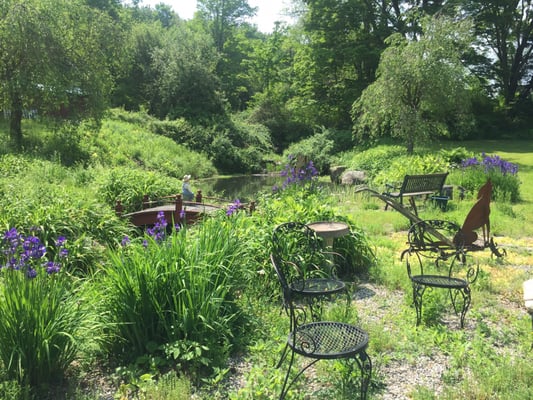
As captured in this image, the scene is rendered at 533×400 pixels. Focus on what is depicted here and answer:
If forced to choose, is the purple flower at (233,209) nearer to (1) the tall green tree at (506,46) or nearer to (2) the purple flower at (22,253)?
(2) the purple flower at (22,253)

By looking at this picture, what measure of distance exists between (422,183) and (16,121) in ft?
43.2

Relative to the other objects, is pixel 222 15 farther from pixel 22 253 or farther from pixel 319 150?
pixel 22 253

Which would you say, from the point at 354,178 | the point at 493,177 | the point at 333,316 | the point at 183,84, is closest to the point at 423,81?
the point at 354,178

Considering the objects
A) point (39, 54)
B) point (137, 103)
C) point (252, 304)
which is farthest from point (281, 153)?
point (252, 304)

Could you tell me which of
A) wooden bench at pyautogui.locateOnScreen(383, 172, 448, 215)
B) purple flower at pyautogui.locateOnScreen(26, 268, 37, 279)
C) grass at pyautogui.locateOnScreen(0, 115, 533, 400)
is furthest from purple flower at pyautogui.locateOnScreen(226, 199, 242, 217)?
wooden bench at pyautogui.locateOnScreen(383, 172, 448, 215)

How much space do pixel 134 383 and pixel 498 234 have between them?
21.2 feet

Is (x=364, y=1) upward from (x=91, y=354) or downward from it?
upward

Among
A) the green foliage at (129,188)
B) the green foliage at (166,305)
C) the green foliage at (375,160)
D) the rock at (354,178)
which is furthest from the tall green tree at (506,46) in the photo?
the green foliage at (166,305)

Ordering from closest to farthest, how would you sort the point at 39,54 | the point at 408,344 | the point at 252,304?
the point at 408,344 < the point at 252,304 < the point at 39,54

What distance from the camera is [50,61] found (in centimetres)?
1380

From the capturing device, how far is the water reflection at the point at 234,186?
625 inches

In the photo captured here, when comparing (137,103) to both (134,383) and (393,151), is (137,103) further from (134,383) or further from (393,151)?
(134,383)

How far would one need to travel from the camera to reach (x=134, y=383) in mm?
2635

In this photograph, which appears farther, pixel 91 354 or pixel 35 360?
pixel 91 354
